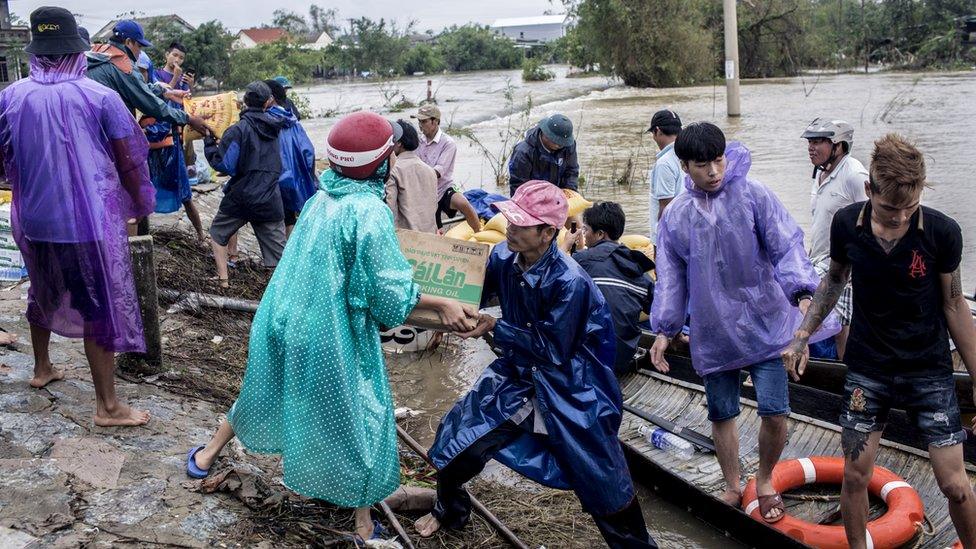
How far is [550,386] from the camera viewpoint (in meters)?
3.68

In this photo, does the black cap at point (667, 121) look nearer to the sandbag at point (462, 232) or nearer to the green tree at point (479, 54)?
the sandbag at point (462, 232)

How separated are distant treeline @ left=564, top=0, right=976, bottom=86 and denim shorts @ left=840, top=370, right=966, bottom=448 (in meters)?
40.2

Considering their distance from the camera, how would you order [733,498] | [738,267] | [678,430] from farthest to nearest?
[678,430] < [733,498] < [738,267]

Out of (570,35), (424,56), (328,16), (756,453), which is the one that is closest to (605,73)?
(570,35)

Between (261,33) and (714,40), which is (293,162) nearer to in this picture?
(714,40)

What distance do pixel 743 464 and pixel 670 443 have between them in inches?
17.6

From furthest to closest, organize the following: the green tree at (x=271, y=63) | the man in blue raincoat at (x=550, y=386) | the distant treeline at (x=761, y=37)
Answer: the green tree at (x=271, y=63) → the distant treeline at (x=761, y=37) → the man in blue raincoat at (x=550, y=386)

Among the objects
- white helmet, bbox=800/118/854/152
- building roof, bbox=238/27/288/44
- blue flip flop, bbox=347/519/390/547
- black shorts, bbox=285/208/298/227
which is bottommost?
blue flip flop, bbox=347/519/390/547

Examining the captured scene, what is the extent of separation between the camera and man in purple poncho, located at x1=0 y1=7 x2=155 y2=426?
13.7 ft

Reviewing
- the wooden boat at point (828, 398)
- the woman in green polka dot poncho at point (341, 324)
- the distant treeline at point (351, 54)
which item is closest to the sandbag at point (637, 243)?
the wooden boat at point (828, 398)

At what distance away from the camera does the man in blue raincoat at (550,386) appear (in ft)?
Answer: 11.9

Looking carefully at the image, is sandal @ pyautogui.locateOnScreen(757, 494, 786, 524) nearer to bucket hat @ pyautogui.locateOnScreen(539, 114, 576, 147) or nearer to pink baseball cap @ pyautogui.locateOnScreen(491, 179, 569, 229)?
pink baseball cap @ pyautogui.locateOnScreen(491, 179, 569, 229)

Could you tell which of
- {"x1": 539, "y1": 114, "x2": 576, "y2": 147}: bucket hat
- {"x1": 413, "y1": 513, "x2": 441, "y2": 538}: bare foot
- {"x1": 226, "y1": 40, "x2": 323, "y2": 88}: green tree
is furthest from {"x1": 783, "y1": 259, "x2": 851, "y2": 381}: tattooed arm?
{"x1": 226, "y1": 40, "x2": 323, "y2": 88}: green tree

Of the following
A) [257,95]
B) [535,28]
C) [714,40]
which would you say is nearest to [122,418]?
[257,95]
